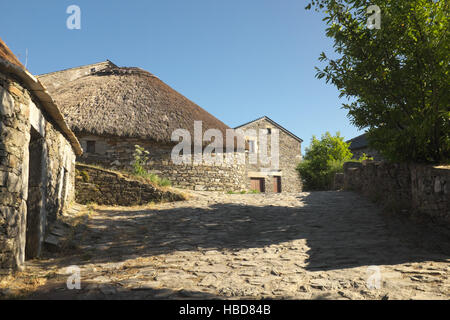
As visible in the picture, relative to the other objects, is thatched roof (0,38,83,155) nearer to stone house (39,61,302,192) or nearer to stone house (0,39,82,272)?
stone house (0,39,82,272)

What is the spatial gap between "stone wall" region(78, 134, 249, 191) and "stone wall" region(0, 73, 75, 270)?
6238 millimetres

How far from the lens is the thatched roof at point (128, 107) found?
12016 millimetres

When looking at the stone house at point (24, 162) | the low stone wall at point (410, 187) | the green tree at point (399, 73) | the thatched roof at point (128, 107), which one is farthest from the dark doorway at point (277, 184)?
the stone house at point (24, 162)

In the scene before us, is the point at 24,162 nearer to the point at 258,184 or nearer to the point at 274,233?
the point at 274,233

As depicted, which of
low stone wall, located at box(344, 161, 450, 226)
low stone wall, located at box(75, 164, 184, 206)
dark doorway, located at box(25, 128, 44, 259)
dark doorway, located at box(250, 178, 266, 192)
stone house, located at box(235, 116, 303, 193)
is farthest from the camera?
stone house, located at box(235, 116, 303, 193)

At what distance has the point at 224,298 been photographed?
10.4 ft

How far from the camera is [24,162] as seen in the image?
4.23 m

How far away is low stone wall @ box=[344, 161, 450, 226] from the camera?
5.32 metres

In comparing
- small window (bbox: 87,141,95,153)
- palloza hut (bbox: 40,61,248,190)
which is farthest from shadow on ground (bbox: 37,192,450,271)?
small window (bbox: 87,141,95,153)

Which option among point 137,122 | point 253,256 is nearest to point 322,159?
point 137,122

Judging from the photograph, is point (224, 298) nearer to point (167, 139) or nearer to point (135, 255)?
point (135, 255)
